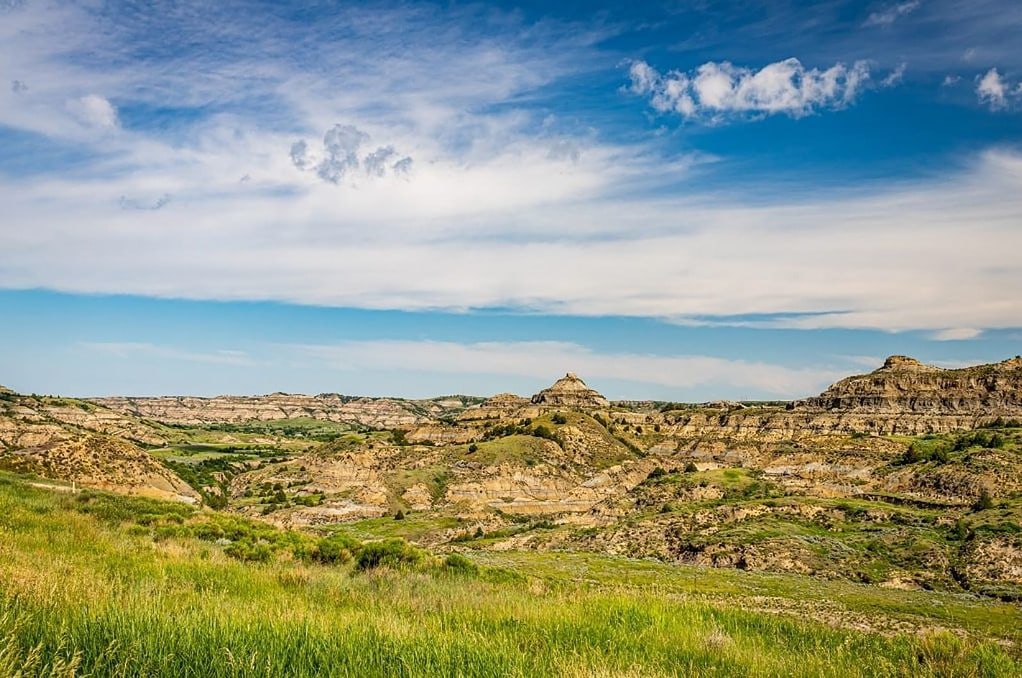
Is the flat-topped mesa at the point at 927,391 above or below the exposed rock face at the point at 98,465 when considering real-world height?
above

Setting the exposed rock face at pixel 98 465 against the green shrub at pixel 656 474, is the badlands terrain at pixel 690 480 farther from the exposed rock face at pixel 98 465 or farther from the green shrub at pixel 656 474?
the green shrub at pixel 656 474

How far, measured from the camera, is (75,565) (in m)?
10.6

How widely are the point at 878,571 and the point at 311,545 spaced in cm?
4454

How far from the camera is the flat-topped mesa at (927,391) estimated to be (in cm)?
10781

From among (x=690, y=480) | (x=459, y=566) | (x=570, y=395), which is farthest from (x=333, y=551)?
(x=570, y=395)

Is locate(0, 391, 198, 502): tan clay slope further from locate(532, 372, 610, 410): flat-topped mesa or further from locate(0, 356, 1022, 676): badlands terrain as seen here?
locate(532, 372, 610, 410): flat-topped mesa

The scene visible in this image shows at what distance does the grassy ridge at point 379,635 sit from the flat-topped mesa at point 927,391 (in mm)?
120188

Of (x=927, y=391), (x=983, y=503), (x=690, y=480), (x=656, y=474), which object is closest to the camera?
(x=983, y=503)

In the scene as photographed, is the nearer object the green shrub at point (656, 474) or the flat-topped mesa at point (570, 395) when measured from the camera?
the green shrub at point (656, 474)

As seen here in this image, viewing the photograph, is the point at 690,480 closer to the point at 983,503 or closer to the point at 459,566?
the point at 983,503

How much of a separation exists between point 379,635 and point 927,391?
443 ft

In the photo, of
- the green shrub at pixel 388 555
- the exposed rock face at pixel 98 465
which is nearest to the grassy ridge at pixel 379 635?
the green shrub at pixel 388 555

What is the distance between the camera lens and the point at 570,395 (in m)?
184

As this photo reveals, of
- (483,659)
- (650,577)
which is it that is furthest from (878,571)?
(483,659)
